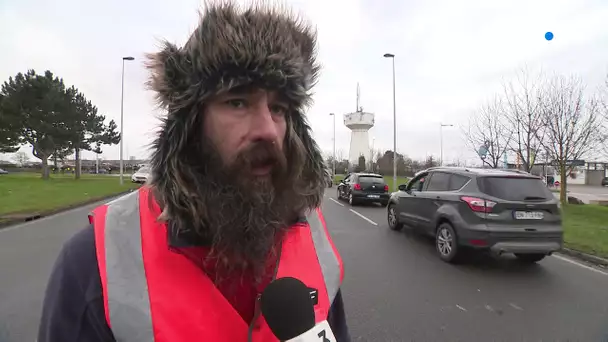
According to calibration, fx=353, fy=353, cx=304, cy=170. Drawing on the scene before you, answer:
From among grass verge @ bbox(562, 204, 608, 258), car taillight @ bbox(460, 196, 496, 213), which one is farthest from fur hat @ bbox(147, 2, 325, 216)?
grass verge @ bbox(562, 204, 608, 258)

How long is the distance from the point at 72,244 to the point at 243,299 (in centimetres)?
58

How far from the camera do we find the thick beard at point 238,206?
113cm

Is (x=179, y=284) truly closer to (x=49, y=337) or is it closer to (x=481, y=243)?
(x=49, y=337)

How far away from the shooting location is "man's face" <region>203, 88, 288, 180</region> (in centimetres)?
112

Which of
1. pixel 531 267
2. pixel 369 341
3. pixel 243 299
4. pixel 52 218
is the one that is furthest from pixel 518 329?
pixel 52 218

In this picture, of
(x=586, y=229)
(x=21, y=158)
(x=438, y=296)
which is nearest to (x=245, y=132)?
(x=438, y=296)

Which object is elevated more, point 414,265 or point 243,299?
point 243,299

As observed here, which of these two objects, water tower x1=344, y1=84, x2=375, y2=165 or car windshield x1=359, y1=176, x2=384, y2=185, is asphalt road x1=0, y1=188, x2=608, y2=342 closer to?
car windshield x1=359, y1=176, x2=384, y2=185

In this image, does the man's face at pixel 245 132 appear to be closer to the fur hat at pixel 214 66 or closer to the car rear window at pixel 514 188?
the fur hat at pixel 214 66

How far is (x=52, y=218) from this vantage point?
38.4ft

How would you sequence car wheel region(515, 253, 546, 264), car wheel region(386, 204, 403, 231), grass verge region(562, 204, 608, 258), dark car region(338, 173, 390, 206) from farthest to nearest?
dark car region(338, 173, 390, 206) → car wheel region(386, 204, 403, 231) → grass verge region(562, 204, 608, 258) → car wheel region(515, 253, 546, 264)

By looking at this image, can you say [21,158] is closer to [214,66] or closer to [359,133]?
[359,133]

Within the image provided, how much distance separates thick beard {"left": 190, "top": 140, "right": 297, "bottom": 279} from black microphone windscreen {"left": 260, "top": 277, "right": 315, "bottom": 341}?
0.10 m

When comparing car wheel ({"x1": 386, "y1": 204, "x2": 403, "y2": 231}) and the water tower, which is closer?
car wheel ({"x1": 386, "y1": 204, "x2": 403, "y2": 231})
